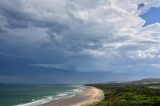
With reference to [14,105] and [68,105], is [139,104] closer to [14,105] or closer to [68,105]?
[68,105]

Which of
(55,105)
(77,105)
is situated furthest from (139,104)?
(55,105)

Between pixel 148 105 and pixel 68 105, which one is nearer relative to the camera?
pixel 148 105

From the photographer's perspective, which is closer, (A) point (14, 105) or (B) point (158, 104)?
(B) point (158, 104)

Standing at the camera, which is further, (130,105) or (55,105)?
(55,105)

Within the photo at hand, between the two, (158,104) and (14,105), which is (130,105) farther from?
(14,105)

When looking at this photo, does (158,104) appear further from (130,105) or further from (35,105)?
(35,105)

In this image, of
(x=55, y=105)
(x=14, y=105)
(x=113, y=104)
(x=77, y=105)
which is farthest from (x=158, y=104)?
(x=14, y=105)

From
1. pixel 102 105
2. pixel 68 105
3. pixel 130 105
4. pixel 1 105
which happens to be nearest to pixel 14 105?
pixel 1 105
